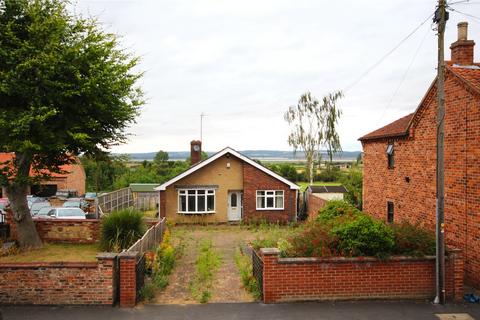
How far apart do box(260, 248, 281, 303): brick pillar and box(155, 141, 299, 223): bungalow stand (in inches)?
580

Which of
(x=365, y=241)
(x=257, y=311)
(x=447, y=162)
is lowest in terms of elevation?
(x=257, y=311)

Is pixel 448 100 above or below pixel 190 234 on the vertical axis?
above

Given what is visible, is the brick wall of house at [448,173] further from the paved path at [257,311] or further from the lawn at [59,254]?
the lawn at [59,254]

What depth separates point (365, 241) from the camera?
9.97 m

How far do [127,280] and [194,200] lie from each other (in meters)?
15.3

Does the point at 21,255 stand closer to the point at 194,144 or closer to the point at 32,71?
the point at 32,71

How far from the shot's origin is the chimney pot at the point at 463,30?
526 inches

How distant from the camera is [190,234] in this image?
2083 cm

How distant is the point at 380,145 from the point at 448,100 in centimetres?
542

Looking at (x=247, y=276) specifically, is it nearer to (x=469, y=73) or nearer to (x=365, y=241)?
(x=365, y=241)

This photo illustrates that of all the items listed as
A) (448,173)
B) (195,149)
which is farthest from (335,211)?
(195,149)

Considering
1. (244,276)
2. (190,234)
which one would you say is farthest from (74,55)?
(190,234)

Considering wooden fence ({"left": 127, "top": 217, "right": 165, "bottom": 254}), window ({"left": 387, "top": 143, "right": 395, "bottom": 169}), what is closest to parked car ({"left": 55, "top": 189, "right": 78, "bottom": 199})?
wooden fence ({"left": 127, "top": 217, "right": 165, "bottom": 254})

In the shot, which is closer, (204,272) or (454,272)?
(454,272)
